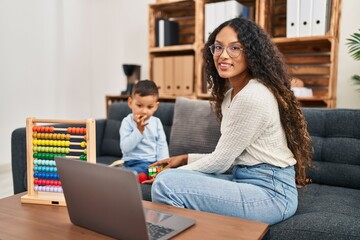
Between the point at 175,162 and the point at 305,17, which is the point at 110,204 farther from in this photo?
the point at 305,17

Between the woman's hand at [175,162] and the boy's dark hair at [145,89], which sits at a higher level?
the boy's dark hair at [145,89]

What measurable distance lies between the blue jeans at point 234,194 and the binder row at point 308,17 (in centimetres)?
156

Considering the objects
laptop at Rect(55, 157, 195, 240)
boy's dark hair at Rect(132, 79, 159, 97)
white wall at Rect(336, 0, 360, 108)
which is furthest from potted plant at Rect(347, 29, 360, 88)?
laptop at Rect(55, 157, 195, 240)

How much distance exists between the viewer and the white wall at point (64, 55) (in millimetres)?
3381

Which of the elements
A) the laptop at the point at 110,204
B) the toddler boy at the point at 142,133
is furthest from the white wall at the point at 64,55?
the laptop at the point at 110,204

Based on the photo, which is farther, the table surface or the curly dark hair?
the curly dark hair

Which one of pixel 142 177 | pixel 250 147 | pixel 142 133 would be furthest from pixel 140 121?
pixel 250 147

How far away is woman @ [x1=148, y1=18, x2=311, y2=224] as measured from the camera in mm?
1217

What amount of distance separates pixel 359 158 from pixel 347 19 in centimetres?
143

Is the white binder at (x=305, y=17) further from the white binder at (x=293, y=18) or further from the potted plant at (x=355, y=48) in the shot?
the potted plant at (x=355, y=48)

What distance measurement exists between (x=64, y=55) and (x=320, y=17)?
271 centimetres

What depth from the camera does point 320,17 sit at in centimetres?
244

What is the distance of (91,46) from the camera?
410 centimetres

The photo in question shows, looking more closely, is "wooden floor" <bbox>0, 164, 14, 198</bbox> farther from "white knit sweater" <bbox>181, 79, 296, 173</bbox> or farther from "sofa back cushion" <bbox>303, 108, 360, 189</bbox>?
"sofa back cushion" <bbox>303, 108, 360, 189</bbox>
